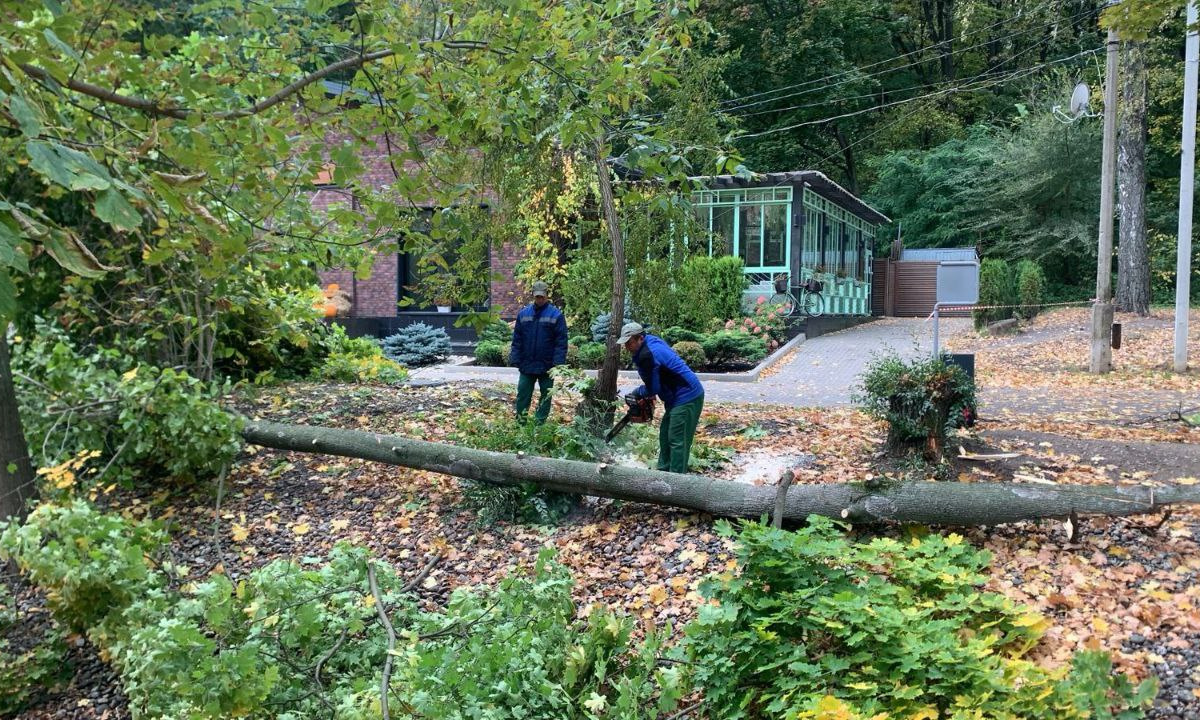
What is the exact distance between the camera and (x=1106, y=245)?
13.6 m

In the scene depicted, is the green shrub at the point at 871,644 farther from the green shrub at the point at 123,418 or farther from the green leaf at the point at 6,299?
the green shrub at the point at 123,418

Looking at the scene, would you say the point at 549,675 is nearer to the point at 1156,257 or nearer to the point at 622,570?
the point at 622,570

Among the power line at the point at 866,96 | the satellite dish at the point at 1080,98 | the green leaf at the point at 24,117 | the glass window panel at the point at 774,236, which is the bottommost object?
the green leaf at the point at 24,117

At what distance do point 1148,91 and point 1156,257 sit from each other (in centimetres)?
1115

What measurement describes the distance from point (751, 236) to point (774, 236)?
1.93ft

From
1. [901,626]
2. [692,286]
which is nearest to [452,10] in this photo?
[901,626]

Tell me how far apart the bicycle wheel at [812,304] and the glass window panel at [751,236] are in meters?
1.47

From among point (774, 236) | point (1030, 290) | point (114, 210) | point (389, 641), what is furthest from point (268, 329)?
point (1030, 290)

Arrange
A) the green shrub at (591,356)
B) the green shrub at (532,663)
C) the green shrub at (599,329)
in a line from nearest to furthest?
the green shrub at (532,663) < the green shrub at (591,356) < the green shrub at (599,329)

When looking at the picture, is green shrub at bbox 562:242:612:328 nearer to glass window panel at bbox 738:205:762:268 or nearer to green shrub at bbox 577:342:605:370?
green shrub at bbox 577:342:605:370

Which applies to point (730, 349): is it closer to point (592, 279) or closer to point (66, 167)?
point (592, 279)

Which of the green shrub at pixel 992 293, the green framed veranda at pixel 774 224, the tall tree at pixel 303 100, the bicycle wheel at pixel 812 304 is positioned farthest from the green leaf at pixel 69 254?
the green shrub at pixel 992 293

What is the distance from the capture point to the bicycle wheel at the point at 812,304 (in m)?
21.5

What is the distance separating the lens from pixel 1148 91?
19391 mm
